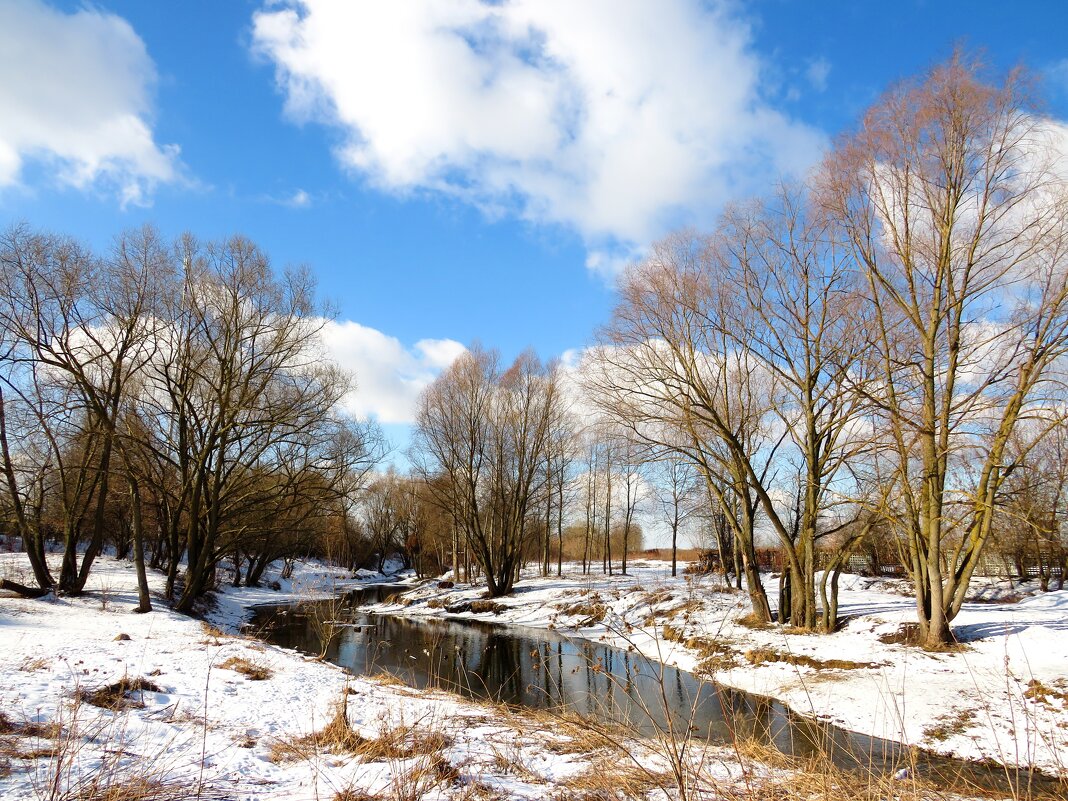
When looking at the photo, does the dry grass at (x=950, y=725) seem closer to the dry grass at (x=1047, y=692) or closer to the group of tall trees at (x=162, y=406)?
the dry grass at (x=1047, y=692)

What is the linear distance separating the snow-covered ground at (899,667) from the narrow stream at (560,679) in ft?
1.53

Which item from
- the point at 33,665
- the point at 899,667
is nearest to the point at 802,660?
the point at 899,667

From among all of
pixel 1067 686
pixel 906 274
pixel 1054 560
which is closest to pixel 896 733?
pixel 1067 686

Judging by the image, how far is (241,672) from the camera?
9812 millimetres

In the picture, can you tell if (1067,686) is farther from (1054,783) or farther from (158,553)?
(158,553)

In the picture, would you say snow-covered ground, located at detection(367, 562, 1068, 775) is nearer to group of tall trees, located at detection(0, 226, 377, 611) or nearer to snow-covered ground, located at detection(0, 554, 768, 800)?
snow-covered ground, located at detection(0, 554, 768, 800)

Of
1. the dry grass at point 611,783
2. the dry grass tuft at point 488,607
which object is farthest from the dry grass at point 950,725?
the dry grass tuft at point 488,607

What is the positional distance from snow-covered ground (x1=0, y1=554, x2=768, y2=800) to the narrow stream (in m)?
0.64

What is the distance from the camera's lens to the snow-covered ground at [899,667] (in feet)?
27.9

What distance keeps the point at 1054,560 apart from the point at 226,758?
35.1 metres

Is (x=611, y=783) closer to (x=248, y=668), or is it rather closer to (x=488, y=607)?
(x=248, y=668)

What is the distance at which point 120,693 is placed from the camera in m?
7.02

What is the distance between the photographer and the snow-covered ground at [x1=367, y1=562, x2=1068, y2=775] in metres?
8.51

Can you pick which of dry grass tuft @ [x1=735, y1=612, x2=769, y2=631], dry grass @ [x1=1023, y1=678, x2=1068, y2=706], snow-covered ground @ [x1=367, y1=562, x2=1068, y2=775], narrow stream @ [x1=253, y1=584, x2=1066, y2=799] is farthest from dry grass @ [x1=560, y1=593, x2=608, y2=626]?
dry grass @ [x1=1023, y1=678, x2=1068, y2=706]
